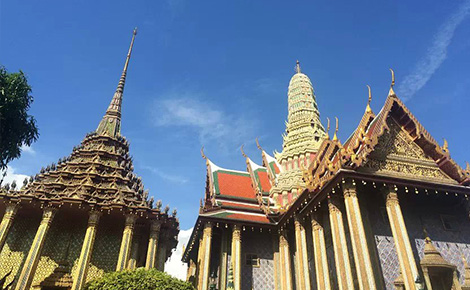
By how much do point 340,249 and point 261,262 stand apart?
20.8 ft

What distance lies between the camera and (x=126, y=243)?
15969 millimetres

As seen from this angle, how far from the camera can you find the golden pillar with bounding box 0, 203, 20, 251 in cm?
1516

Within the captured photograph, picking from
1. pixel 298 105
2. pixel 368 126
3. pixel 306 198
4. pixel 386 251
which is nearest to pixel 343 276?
pixel 386 251

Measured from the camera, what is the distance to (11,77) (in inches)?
563

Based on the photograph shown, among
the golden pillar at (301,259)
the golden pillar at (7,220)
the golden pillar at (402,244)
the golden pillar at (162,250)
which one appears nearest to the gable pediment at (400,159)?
the golden pillar at (402,244)

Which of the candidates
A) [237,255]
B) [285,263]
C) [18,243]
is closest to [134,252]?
[18,243]

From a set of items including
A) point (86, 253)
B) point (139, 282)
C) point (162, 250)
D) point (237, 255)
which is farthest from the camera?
point (162, 250)

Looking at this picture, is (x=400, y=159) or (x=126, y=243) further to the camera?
(x=126, y=243)

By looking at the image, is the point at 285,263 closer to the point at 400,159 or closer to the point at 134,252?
the point at 400,159

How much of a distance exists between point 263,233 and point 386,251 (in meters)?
7.17

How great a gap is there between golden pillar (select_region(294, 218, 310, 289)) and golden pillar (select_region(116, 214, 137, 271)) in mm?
7932

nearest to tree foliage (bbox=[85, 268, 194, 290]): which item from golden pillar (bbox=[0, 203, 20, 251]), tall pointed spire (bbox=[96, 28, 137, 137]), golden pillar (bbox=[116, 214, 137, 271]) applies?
golden pillar (bbox=[116, 214, 137, 271])

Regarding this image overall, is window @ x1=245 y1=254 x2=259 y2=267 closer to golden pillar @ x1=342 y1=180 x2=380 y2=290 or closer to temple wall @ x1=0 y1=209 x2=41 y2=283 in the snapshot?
golden pillar @ x1=342 y1=180 x2=380 y2=290

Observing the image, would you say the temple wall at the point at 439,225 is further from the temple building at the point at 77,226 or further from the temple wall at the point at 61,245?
the temple wall at the point at 61,245
